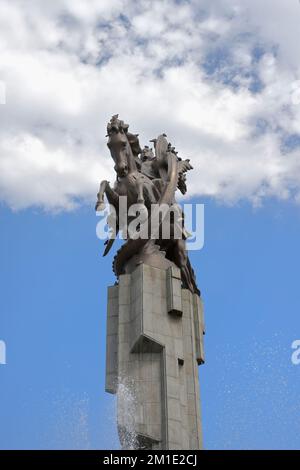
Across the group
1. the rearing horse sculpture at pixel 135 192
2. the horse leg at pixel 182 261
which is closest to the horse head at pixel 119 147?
the rearing horse sculpture at pixel 135 192

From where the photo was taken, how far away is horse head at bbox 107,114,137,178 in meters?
21.3

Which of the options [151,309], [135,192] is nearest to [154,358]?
[151,309]

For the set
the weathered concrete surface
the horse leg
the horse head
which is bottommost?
the weathered concrete surface

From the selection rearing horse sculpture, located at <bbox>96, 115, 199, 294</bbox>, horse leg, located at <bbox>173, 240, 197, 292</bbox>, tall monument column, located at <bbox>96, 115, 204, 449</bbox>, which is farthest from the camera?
horse leg, located at <bbox>173, 240, 197, 292</bbox>

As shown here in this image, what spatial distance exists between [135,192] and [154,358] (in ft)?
17.5

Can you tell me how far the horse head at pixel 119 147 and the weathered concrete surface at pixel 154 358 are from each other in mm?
3563

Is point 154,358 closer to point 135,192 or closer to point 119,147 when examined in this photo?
point 135,192

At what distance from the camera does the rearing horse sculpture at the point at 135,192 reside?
67.1 feet

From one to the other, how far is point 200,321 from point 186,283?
1289 mm

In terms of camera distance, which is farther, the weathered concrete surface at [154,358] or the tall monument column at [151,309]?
the tall monument column at [151,309]

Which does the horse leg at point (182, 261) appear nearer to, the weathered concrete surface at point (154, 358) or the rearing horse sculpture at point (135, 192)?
the rearing horse sculpture at point (135, 192)

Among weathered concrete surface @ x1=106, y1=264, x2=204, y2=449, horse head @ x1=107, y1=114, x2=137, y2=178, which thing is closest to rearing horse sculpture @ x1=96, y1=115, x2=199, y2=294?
horse head @ x1=107, y1=114, x2=137, y2=178

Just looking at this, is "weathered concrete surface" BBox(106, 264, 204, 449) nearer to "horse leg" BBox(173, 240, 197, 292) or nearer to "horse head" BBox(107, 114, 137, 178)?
"horse leg" BBox(173, 240, 197, 292)

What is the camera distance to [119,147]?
21344 mm
